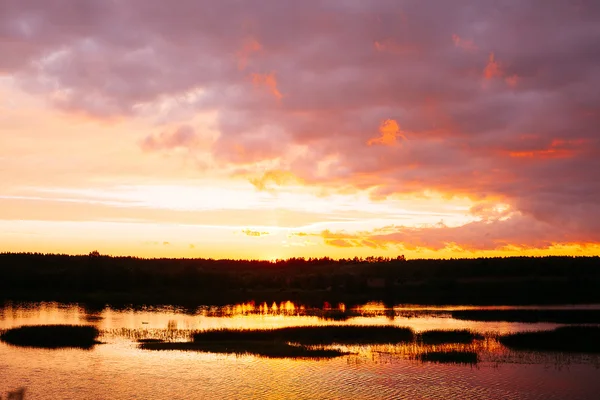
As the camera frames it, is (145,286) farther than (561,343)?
Yes

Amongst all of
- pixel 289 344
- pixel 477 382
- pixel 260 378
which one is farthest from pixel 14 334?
pixel 477 382

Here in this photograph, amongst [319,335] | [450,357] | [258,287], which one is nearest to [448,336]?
[450,357]

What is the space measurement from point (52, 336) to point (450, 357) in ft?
117

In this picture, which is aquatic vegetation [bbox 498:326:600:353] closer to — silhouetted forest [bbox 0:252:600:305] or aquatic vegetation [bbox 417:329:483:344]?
aquatic vegetation [bbox 417:329:483:344]

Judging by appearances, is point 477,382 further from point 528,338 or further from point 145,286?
point 145,286

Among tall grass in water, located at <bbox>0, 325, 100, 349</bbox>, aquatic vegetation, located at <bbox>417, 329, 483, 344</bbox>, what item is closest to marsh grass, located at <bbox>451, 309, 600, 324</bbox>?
aquatic vegetation, located at <bbox>417, 329, 483, 344</bbox>

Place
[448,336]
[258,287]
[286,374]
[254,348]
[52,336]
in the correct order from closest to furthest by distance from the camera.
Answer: [286,374]
[254,348]
[52,336]
[448,336]
[258,287]

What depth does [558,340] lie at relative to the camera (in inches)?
2127

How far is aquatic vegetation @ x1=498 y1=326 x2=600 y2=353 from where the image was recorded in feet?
164

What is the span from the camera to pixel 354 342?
53875 mm

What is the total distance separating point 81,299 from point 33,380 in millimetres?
80039

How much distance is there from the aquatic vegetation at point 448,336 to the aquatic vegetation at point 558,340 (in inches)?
109

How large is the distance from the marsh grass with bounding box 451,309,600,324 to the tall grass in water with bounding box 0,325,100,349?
1762 inches

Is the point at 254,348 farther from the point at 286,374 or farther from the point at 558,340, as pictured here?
the point at 558,340
